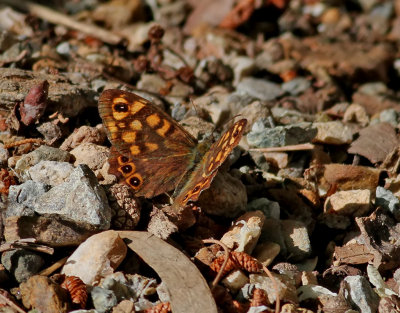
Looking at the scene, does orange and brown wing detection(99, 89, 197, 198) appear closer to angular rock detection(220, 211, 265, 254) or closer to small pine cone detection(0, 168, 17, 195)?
angular rock detection(220, 211, 265, 254)

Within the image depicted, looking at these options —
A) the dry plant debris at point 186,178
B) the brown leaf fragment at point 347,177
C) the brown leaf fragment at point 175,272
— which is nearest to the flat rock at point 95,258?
the dry plant debris at point 186,178

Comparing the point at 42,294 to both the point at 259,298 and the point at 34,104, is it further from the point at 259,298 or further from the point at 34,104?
the point at 34,104

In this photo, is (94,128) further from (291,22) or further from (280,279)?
(291,22)

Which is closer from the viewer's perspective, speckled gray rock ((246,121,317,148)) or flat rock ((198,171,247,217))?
flat rock ((198,171,247,217))

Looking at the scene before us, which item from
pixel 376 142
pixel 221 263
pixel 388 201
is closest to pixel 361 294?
Result: pixel 221 263

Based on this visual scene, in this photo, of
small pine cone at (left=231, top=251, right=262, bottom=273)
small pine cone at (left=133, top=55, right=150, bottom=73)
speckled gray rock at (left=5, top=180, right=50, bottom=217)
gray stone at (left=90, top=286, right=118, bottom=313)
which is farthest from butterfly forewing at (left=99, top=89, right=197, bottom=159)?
small pine cone at (left=133, top=55, right=150, bottom=73)

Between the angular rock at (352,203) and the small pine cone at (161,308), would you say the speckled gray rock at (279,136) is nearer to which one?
the angular rock at (352,203)
